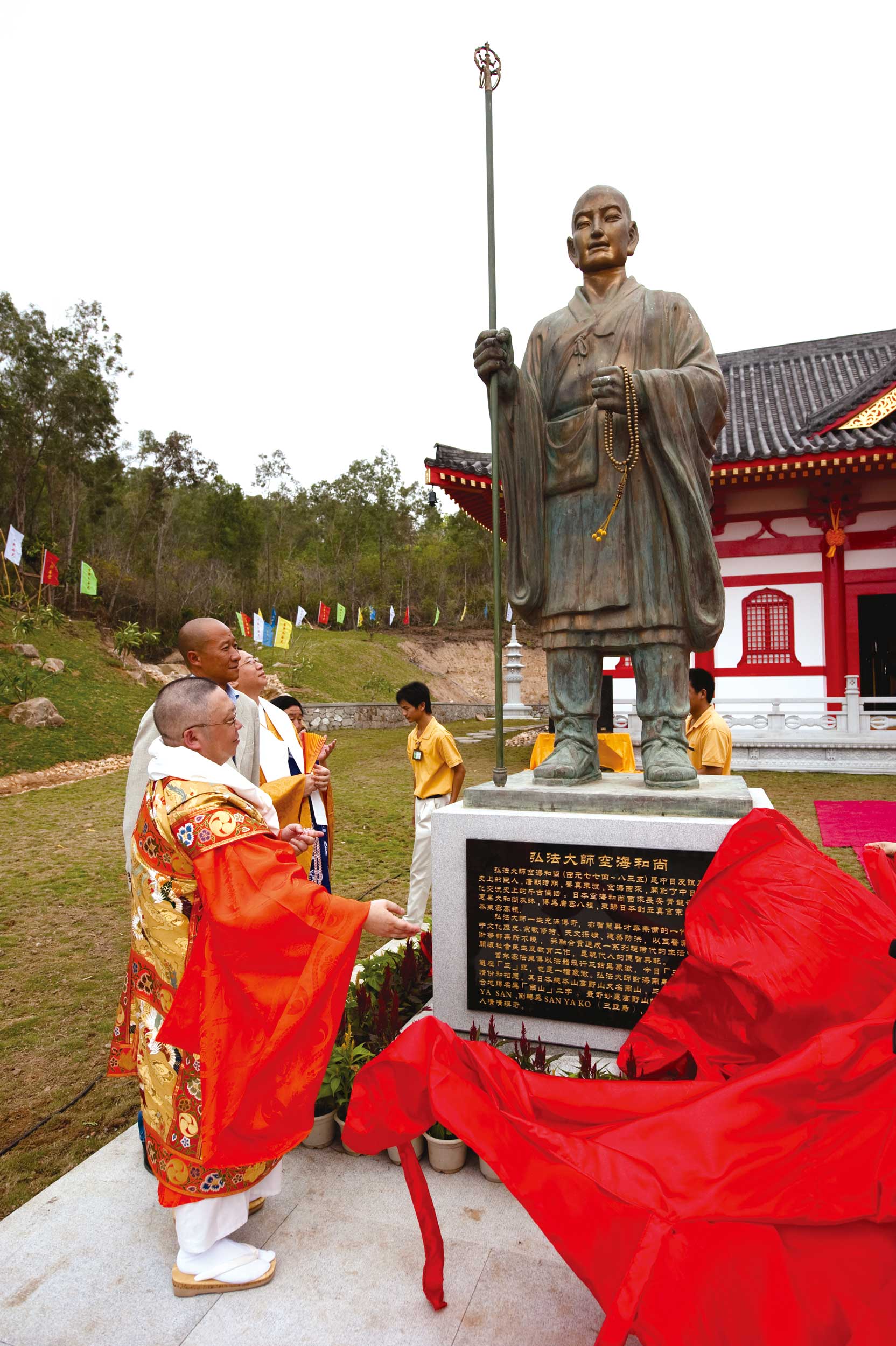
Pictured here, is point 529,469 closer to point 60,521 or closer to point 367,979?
point 367,979

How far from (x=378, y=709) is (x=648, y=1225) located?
67.6ft

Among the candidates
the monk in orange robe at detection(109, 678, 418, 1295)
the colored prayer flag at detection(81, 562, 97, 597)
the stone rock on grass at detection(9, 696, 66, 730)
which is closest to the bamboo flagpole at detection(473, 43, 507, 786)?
the monk in orange robe at detection(109, 678, 418, 1295)

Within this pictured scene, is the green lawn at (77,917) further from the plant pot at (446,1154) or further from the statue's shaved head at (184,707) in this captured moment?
the statue's shaved head at (184,707)

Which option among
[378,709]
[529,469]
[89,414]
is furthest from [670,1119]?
[89,414]

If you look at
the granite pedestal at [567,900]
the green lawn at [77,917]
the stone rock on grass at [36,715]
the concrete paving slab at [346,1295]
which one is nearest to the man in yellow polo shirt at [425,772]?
the green lawn at [77,917]

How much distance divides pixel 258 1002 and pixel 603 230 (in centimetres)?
316

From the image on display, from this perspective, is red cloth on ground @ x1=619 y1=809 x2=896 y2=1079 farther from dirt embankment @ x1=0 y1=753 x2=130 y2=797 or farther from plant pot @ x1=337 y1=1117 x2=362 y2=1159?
dirt embankment @ x1=0 y1=753 x2=130 y2=797

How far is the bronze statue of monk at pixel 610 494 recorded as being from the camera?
3.08 meters

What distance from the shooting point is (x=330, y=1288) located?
1896mm

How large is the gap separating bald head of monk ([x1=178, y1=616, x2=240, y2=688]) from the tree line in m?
17.6

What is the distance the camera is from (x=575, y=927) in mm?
2760

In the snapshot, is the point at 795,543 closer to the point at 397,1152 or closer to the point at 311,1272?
the point at 397,1152

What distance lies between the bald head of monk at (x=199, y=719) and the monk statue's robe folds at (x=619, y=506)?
1.56m

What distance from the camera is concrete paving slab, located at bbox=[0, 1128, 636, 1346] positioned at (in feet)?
5.79
